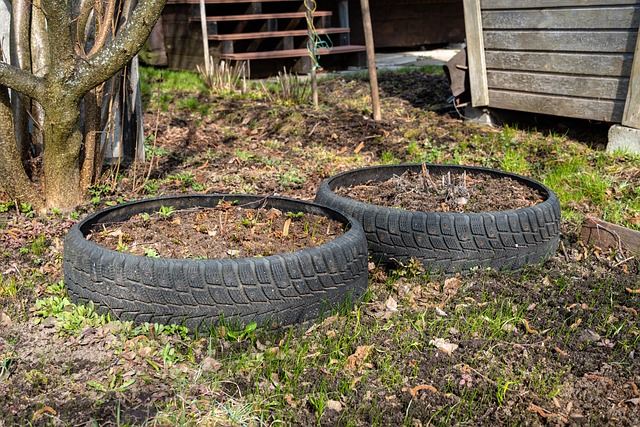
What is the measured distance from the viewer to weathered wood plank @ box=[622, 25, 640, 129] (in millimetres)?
5898

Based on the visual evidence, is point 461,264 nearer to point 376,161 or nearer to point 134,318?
point 134,318

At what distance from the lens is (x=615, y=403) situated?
9.19ft

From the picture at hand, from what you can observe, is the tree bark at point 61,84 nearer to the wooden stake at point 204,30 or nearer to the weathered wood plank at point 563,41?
the weathered wood plank at point 563,41

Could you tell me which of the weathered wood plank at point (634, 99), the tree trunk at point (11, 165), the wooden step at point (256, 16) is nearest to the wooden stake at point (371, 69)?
the weathered wood plank at point (634, 99)

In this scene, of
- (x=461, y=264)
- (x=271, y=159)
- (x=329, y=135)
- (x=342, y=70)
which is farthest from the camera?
(x=342, y=70)

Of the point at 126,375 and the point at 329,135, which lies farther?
the point at 329,135

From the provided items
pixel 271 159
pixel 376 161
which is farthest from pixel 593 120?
pixel 271 159

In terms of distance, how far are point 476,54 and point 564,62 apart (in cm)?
103

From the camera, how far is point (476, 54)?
7.38 m

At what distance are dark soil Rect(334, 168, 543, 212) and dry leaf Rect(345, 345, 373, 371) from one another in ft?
4.27

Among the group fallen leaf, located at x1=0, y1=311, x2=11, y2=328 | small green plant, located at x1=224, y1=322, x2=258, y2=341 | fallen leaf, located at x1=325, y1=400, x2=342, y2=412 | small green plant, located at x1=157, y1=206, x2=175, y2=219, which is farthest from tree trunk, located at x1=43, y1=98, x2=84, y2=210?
fallen leaf, located at x1=325, y1=400, x2=342, y2=412

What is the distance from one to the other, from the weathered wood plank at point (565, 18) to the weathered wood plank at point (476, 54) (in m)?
0.09

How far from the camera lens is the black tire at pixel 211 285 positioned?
295 cm

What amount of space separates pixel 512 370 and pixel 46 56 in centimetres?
335
